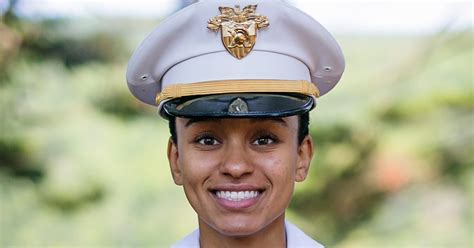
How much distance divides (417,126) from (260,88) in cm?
299

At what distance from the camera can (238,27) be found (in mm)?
2154

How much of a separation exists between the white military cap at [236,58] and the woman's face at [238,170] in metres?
0.05

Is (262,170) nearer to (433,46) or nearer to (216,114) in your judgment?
(216,114)

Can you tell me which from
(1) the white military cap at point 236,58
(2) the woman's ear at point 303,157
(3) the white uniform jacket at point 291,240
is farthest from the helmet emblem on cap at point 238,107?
(3) the white uniform jacket at point 291,240

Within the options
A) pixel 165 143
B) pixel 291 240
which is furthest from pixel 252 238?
pixel 165 143

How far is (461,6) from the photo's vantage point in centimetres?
496

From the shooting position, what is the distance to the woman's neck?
88.1 inches

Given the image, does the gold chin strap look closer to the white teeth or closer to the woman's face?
the woman's face

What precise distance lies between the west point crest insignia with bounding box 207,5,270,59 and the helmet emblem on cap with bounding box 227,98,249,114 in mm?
109

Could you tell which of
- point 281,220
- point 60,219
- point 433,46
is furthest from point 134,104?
point 281,220

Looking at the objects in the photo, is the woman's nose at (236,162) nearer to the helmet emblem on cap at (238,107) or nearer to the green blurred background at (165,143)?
the helmet emblem on cap at (238,107)

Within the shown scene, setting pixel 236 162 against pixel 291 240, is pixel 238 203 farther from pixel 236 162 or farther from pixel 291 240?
pixel 291 240

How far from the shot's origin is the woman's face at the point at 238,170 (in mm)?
2121

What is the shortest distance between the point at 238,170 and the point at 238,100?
0.14 metres
